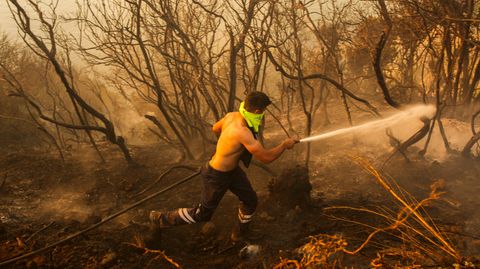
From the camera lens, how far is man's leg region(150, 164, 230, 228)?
3510 millimetres

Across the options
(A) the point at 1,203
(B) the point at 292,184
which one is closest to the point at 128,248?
(B) the point at 292,184

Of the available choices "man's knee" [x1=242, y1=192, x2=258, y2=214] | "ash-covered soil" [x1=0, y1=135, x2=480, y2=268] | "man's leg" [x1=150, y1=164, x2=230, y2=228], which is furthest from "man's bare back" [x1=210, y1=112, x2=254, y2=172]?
"ash-covered soil" [x1=0, y1=135, x2=480, y2=268]

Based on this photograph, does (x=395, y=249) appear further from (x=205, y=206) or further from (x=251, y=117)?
(x=205, y=206)

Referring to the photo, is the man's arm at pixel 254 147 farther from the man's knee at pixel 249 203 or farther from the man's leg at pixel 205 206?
the man's knee at pixel 249 203

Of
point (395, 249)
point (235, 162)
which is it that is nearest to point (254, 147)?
point (235, 162)

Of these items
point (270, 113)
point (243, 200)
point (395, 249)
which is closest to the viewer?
point (395, 249)

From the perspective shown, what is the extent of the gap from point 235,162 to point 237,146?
196 millimetres

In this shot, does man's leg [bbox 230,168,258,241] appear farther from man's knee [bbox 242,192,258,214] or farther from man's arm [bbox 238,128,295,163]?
man's arm [bbox 238,128,295,163]

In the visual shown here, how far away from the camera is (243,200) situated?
3.69 m

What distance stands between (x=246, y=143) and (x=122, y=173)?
3.31 m

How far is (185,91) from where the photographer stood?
259 inches

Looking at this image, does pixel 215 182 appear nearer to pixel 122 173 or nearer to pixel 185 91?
pixel 122 173

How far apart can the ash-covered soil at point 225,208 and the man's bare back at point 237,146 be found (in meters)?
0.88

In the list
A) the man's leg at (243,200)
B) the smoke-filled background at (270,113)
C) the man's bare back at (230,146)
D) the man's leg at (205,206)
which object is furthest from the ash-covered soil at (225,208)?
the man's bare back at (230,146)
